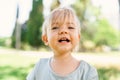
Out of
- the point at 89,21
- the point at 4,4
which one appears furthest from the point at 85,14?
the point at 4,4

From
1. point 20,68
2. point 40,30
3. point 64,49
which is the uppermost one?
point 40,30

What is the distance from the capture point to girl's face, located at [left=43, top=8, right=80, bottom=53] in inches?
59.3

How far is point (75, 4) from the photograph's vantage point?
480 cm

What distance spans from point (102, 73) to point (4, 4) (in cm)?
161

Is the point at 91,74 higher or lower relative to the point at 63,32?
lower

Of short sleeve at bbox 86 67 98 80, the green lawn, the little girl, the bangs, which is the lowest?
the green lawn

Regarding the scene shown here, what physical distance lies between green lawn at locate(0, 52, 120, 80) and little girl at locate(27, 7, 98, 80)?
95.2 inches

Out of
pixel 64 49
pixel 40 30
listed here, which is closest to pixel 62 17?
pixel 64 49

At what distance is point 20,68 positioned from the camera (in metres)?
4.36

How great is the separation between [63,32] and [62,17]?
70mm

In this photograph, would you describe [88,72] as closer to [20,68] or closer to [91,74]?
[91,74]

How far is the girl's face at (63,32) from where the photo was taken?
1.51 m

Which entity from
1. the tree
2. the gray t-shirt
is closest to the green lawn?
the tree

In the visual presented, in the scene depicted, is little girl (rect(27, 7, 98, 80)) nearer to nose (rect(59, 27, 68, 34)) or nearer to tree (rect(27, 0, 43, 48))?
nose (rect(59, 27, 68, 34))
